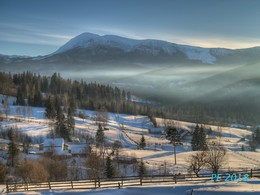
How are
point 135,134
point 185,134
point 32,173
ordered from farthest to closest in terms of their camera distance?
1. point 185,134
2. point 135,134
3. point 32,173

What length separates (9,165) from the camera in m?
61.4

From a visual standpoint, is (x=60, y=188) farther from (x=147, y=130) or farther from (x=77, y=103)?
(x=77, y=103)

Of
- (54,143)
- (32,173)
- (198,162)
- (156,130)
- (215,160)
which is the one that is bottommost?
(156,130)

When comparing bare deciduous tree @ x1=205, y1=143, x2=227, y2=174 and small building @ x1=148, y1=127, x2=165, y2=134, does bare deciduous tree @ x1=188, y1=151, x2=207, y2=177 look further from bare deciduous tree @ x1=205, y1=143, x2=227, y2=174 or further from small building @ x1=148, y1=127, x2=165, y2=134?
small building @ x1=148, y1=127, x2=165, y2=134

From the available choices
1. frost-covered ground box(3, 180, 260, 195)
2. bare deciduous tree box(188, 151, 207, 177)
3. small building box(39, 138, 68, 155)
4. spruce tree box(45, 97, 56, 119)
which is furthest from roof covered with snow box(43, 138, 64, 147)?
frost-covered ground box(3, 180, 260, 195)

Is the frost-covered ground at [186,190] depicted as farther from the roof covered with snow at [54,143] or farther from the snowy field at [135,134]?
the roof covered with snow at [54,143]

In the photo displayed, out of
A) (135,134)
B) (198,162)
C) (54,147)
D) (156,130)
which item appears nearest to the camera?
(198,162)

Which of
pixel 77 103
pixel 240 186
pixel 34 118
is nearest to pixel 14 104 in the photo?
pixel 34 118

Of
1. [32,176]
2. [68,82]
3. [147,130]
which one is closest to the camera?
[32,176]

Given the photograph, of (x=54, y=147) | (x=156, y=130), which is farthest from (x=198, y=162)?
(x=156, y=130)

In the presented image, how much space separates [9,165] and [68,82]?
140m

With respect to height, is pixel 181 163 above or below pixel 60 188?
below

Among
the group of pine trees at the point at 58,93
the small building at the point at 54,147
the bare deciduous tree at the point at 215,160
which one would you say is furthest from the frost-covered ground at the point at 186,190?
the group of pine trees at the point at 58,93

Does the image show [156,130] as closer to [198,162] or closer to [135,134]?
[135,134]
